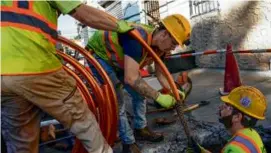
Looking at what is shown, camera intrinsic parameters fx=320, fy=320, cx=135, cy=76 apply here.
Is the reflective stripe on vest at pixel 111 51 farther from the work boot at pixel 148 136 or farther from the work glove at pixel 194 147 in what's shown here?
the work glove at pixel 194 147

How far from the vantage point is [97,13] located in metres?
2.29

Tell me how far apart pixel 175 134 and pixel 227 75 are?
7.11ft

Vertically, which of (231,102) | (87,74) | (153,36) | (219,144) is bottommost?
(219,144)

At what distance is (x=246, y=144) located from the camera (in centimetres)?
237

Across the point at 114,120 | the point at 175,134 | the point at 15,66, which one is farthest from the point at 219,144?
the point at 15,66

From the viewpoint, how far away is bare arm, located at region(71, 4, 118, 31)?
2178 millimetres

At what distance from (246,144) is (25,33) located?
1.74 metres

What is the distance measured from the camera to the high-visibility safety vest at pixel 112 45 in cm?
314

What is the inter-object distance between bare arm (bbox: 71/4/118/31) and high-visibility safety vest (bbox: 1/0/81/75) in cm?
7

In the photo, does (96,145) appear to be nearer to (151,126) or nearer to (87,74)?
(87,74)

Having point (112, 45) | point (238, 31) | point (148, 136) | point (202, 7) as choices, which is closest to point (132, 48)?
point (112, 45)

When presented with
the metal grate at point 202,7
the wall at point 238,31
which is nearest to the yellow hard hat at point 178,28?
the wall at point 238,31

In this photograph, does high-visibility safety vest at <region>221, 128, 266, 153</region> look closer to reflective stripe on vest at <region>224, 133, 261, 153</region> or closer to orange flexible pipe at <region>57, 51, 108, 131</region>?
reflective stripe on vest at <region>224, 133, 261, 153</region>

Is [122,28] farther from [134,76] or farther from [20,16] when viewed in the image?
[20,16]
